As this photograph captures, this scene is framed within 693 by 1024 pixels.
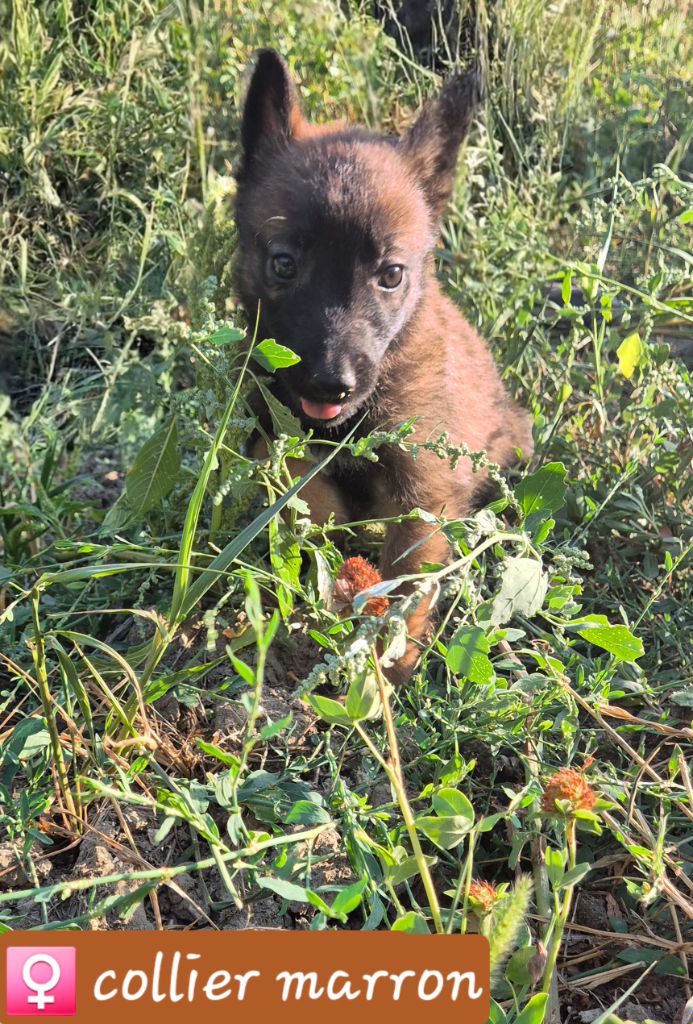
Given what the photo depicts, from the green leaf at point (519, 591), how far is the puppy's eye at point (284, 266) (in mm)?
1169

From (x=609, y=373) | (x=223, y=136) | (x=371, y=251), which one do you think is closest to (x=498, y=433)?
(x=609, y=373)

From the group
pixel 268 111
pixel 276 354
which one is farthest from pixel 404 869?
pixel 268 111

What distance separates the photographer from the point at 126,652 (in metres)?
2.31

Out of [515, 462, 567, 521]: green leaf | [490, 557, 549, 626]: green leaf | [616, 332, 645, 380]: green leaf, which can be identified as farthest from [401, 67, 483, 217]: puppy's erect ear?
[490, 557, 549, 626]: green leaf

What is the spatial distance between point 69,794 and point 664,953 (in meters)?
1.11

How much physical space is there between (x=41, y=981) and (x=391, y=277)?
1748 mm

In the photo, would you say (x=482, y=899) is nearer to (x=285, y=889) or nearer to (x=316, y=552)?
(x=285, y=889)

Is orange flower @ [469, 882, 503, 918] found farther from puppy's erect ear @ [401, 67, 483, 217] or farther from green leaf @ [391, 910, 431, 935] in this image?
puppy's erect ear @ [401, 67, 483, 217]

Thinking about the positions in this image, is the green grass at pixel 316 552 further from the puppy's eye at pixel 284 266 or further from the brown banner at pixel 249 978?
the puppy's eye at pixel 284 266

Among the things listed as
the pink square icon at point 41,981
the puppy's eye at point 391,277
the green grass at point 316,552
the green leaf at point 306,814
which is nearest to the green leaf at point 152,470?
the green grass at point 316,552

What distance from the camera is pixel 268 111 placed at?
111 inches

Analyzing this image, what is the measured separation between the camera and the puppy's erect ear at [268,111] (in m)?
2.79

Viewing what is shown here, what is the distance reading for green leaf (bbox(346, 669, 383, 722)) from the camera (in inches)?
54.3

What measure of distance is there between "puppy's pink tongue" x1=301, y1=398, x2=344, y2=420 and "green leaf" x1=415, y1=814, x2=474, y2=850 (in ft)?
3.91
